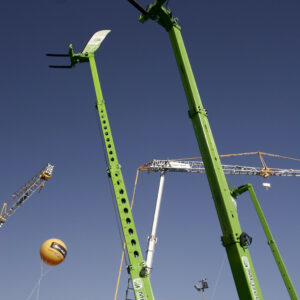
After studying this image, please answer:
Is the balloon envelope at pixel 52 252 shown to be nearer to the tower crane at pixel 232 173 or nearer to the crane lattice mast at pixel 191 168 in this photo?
the tower crane at pixel 232 173

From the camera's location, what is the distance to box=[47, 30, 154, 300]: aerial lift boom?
8.57 meters

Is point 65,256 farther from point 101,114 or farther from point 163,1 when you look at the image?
point 163,1

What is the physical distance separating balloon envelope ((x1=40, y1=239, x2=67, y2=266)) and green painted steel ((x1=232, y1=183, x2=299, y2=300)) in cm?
693

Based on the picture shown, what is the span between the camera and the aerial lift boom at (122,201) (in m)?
8.57

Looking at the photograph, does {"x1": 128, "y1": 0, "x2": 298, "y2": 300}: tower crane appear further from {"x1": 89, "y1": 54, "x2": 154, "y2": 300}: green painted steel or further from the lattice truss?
the lattice truss

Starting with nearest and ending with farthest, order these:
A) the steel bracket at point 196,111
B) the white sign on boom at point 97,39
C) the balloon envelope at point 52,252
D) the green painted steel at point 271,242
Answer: the steel bracket at point 196,111, the balloon envelope at point 52,252, the green painted steel at point 271,242, the white sign on boom at point 97,39

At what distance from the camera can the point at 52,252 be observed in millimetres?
9406

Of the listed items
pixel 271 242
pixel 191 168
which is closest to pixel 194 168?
pixel 191 168

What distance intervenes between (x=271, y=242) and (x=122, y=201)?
22.6 ft

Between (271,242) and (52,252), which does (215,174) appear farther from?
(271,242)

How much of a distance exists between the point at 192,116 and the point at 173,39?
Result: 249 centimetres

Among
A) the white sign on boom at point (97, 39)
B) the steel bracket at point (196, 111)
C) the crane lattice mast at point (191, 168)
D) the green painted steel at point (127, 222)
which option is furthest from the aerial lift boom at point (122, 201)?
the crane lattice mast at point (191, 168)

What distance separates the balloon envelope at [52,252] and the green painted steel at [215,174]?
19.9 feet

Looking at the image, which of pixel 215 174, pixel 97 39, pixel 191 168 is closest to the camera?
pixel 215 174
